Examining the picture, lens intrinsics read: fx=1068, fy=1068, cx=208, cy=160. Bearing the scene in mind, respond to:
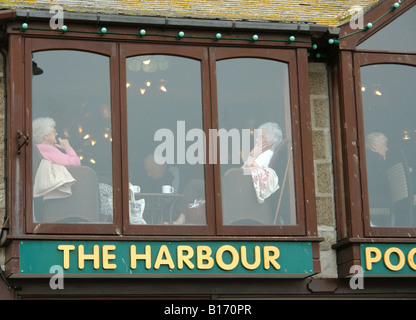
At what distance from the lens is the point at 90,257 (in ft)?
37.9

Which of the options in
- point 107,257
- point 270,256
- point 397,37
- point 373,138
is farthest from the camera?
point 397,37

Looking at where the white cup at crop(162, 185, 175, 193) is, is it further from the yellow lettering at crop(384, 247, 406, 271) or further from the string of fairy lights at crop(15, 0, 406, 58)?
the yellow lettering at crop(384, 247, 406, 271)

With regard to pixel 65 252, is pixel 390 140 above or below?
above

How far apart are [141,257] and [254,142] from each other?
1955 mm

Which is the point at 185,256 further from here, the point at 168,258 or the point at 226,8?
the point at 226,8

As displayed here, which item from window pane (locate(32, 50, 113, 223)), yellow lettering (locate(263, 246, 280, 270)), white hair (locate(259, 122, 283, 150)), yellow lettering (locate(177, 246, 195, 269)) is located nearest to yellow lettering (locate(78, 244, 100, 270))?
window pane (locate(32, 50, 113, 223))

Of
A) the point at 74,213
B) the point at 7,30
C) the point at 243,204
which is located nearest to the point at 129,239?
the point at 74,213

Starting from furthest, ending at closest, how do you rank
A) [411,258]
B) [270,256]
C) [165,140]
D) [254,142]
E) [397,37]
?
[397,37], [254,142], [411,258], [165,140], [270,256]

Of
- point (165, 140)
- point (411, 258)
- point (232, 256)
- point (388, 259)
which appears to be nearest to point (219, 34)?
point (165, 140)

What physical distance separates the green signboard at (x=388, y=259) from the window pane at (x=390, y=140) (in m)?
0.34

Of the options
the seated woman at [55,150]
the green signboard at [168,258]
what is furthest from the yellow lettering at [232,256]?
the seated woman at [55,150]

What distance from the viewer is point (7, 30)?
12.0m

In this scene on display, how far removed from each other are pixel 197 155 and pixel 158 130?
0.53 meters

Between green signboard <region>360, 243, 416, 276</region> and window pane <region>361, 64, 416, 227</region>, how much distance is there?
1.12 feet
